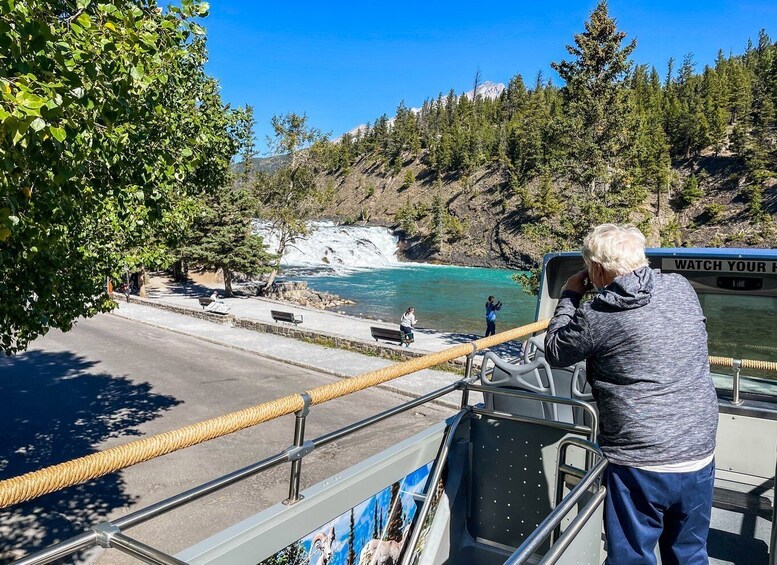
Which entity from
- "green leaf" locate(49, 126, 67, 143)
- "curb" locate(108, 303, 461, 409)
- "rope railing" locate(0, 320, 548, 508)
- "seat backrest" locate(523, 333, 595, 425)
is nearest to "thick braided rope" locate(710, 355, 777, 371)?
"seat backrest" locate(523, 333, 595, 425)

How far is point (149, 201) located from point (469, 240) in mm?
A: 88427

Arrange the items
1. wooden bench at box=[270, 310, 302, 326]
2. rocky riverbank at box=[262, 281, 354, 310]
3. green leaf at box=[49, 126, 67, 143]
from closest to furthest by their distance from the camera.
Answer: green leaf at box=[49, 126, 67, 143]
wooden bench at box=[270, 310, 302, 326]
rocky riverbank at box=[262, 281, 354, 310]

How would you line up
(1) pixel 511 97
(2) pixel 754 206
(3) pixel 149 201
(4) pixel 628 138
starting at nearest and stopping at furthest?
(3) pixel 149 201
(4) pixel 628 138
(2) pixel 754 206
(1) pixel 511 97

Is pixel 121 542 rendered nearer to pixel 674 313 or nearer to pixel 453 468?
pixel 674 313

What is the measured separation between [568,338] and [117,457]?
5.90ft

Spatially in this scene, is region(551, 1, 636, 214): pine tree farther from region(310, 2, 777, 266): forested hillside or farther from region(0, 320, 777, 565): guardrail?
region(0, 320, 777, 565): guardrail

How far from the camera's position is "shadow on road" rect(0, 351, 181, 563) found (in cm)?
673

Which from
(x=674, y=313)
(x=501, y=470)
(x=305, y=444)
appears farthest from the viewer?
(x=501, y=470)

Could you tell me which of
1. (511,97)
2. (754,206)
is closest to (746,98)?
(754,206)

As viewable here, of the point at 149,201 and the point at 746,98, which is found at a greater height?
the point at 746,98

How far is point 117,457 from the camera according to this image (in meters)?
1.80

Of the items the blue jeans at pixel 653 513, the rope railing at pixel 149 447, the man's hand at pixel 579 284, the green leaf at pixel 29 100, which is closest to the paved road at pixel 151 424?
the rope railing at pixel 149 447

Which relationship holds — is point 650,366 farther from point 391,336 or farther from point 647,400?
point 391,336

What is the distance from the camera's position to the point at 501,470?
3658 mm
